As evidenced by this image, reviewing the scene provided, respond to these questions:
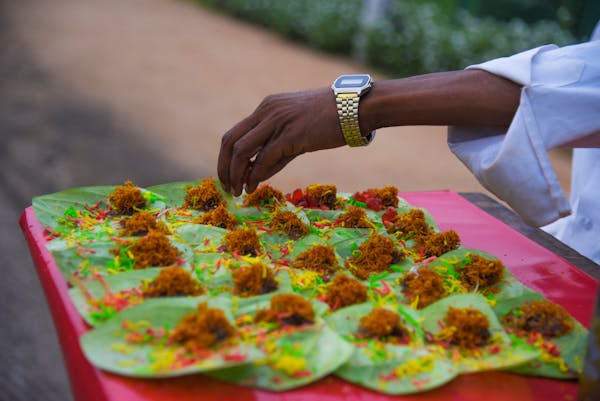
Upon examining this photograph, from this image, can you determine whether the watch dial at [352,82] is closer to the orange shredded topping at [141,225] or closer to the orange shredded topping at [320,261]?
the orange shredded topping at [320,261]

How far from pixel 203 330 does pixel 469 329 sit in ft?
1.37

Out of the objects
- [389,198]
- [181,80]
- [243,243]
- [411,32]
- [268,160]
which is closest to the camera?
[243,243]

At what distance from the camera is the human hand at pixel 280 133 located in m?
1.30

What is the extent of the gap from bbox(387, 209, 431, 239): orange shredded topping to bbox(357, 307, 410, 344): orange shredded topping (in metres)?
0.40

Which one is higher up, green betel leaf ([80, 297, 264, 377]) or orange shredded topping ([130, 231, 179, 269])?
orange shredded topping ([130, 231, 179, 269])

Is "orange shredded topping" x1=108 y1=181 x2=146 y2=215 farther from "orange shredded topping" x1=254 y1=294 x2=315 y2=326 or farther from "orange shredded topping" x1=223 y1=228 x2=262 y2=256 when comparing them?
"orange shredded topping" x1=254 y1=294 x2=315 y2=326

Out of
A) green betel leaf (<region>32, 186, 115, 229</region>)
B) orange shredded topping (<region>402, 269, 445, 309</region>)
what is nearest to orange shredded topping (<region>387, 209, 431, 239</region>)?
orange shredded topping (<region>402, 269, 445, 309</region>)

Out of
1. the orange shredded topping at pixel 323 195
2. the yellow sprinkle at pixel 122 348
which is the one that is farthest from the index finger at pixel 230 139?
the yellow sprinkle at pixel 122 348

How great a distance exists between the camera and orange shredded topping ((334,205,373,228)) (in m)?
1.41

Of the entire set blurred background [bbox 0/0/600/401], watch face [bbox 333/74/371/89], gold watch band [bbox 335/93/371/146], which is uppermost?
watch face [bbox 333/74/371/89]

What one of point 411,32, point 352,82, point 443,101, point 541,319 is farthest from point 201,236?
point 411,32

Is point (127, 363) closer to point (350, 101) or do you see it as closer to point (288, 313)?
point (288, 313)

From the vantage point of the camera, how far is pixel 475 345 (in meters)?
1.00

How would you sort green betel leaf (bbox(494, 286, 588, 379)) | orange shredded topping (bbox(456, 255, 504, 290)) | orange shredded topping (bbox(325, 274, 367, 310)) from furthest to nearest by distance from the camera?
orange shredded topping (bbox(456, 255, 504, 290)) < orange shredded topping (bbox(325, 274, 367, 310)) < green betel leaf (bbox(494, 286, 588, 379))
